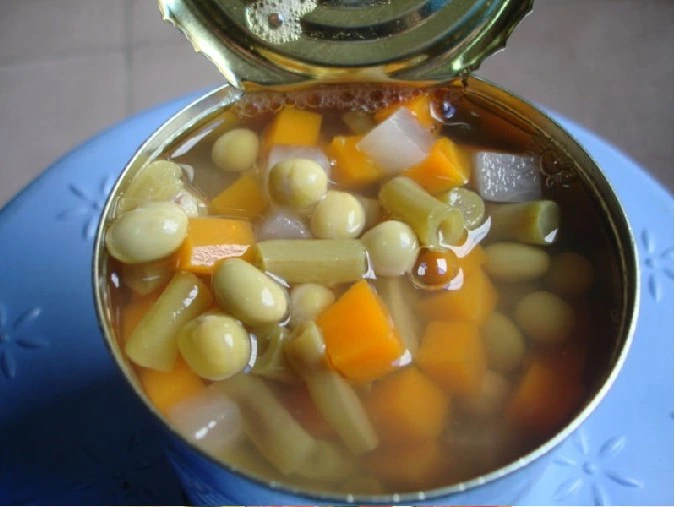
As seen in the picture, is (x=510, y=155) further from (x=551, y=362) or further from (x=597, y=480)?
(x=597, y=480)

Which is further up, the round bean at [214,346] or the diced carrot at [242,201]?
the diced carrot at [242,201]

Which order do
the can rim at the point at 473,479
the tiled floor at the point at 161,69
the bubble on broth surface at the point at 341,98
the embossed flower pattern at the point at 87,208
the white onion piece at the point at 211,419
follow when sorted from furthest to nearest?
the tiled floor at the point at 161,69 < the embossed flower pattern at the point at 87,208 < the bubble on broth surface at the point at 341,98 < the white onion piece at the point at 211,419 < the can rim at the point at 473,479

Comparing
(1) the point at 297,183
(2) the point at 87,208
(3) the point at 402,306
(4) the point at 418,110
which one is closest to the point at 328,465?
(3) the point at 402,306

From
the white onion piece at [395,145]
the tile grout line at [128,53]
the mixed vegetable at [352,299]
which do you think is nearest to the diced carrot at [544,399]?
the mixed vegetable at [352,299]

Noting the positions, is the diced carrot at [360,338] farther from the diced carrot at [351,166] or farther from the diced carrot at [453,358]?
the diced carrot at [351,166]

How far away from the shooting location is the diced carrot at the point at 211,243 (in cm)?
69

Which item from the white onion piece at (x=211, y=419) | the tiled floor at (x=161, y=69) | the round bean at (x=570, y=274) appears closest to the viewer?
the white onion piece at (x=211, y=419)

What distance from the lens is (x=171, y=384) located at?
63 centimetres

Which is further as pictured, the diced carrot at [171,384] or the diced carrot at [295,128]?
the diced carrot at [295,128]

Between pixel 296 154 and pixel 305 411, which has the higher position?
pixel 296 154

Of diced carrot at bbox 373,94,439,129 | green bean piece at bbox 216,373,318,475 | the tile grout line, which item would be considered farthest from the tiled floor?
green bean piece at bbox 216,373,318,475

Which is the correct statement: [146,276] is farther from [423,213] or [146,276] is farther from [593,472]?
[593,472]

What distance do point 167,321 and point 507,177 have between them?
340 millimetres

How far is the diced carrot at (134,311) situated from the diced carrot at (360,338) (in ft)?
0.46
